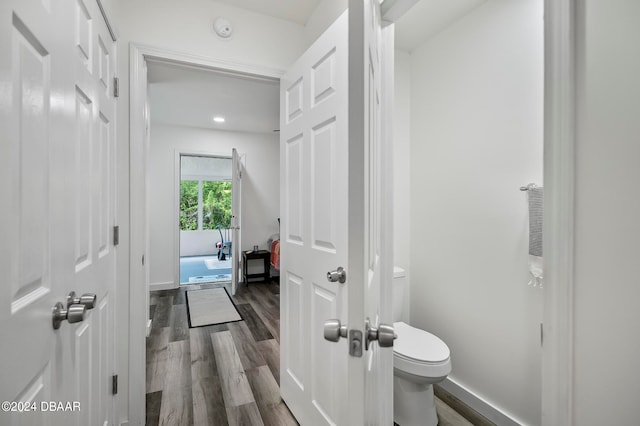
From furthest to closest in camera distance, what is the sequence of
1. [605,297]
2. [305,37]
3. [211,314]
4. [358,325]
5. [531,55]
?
1. [211,314]
2. [305,37]
3. [531,55]
4. [605,297]
5. [358,325]

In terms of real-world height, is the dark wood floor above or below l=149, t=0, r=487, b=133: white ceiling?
below

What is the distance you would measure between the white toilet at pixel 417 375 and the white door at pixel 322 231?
316 millimetres

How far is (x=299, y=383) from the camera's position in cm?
166

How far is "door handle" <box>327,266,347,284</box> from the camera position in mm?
1236

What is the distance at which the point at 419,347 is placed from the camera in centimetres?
164

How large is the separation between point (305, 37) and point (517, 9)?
129cm

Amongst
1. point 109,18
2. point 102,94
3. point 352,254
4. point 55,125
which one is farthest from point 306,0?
point 352,254

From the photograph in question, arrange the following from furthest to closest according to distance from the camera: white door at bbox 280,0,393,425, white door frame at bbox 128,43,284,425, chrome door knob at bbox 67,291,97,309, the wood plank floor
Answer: the wood plank floor
white door frame at bbox 128,43,284,425
white door at bbox 280,0,393,425
chrome door knob at bbox 67,291,97,309

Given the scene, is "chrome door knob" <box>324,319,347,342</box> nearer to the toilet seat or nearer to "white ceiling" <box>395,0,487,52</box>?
the toilet seat

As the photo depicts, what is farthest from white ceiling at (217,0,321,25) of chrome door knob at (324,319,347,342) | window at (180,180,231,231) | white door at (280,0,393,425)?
window at (180,180,231,231)

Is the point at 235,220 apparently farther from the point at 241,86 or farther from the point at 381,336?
the point at 381,336

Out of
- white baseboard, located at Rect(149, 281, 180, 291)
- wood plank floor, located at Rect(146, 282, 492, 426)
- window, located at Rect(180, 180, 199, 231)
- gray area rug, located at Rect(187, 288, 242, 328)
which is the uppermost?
window, located at Rect(180, 180, 199, 231)

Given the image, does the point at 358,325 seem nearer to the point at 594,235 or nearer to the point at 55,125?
the point at 594,235

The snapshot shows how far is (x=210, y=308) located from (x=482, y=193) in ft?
10.8
